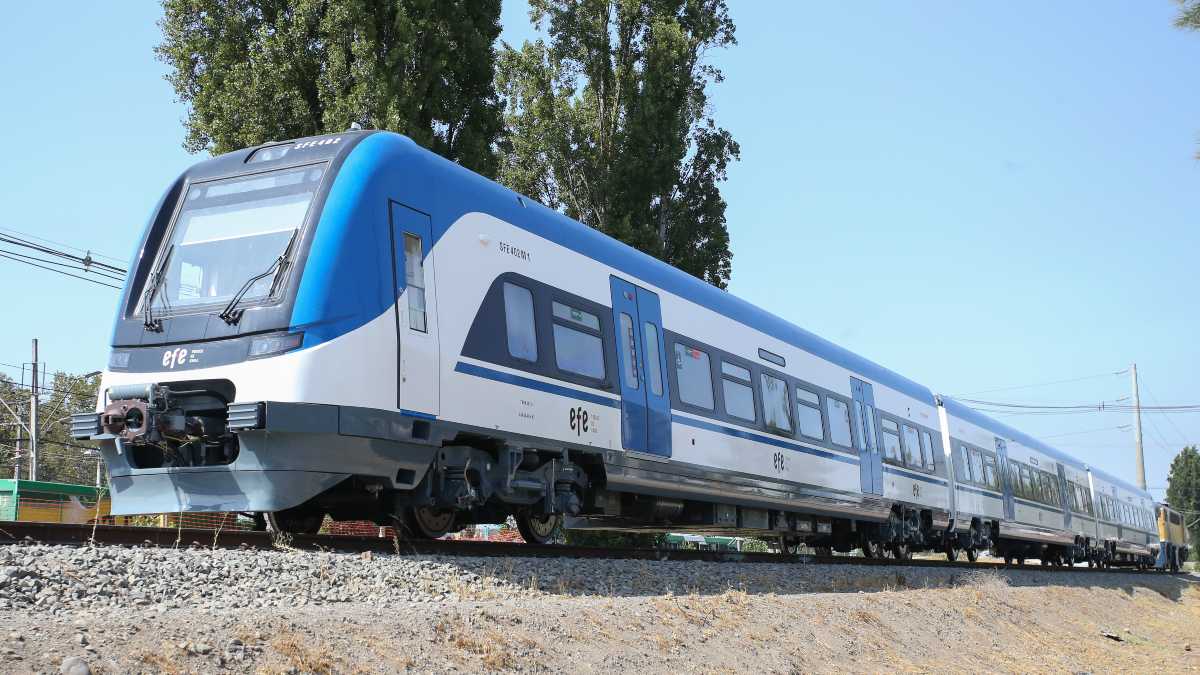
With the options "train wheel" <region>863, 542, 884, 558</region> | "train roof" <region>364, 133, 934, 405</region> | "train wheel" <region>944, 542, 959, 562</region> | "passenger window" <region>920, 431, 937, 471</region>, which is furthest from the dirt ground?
"train wheel" <region>944, 542, 959, 562</region>

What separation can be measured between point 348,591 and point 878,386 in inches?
566

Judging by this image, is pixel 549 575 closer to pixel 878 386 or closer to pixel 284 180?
pixel 284 180

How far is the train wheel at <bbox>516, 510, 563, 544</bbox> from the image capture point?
1158 centimetres

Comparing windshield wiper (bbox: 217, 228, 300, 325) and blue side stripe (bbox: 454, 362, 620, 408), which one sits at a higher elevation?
windshield wiper (bbox: 217, 228, 300, 325)

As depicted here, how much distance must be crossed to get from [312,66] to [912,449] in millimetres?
12883

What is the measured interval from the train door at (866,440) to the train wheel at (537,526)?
758 centimetres

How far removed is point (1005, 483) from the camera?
26438 millimetres

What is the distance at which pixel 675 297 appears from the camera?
1331 centimetres

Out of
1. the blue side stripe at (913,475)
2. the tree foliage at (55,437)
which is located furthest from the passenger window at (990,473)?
the tree foliage at (55,437)

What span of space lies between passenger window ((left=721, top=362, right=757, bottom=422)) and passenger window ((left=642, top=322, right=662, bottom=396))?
1.72m

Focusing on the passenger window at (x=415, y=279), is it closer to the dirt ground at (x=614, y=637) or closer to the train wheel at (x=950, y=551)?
the dirt ground at (x=614, y=637)

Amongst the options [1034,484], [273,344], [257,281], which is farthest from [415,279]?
[1034,484]

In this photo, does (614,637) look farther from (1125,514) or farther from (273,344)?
(1125,514)

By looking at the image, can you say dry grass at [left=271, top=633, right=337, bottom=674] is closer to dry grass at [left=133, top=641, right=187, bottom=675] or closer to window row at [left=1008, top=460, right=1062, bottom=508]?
dry grass at [left=133, top=641, right=187, bottom=675]
